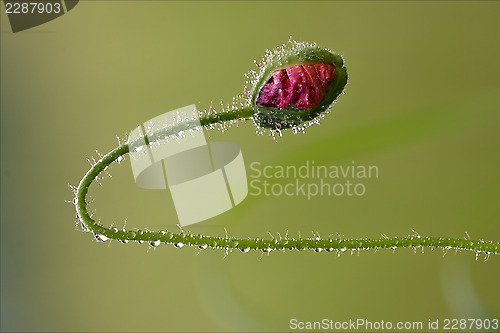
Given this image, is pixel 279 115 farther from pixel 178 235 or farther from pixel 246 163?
pixel 246 163

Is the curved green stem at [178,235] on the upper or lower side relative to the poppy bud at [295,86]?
lower

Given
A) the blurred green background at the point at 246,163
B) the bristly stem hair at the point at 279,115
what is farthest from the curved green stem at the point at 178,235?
the blurred green background at the point at 246,163

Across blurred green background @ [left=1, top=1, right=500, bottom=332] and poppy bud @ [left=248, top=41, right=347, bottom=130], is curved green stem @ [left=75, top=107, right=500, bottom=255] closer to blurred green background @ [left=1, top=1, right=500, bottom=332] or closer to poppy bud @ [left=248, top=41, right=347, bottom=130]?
poppy bud @ [left=248, top=41, right=347, bottom=130]

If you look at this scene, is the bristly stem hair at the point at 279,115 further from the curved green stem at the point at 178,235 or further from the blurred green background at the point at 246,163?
the blurred green background at the point at 246,163

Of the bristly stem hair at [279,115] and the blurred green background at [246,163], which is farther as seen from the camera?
the blurred green background at [246,163]

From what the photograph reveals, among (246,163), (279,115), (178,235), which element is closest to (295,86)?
(279,115)

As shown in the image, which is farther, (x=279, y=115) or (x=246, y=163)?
(x=246, y=163)

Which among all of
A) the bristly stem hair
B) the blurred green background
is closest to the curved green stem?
the bristly stem hair
